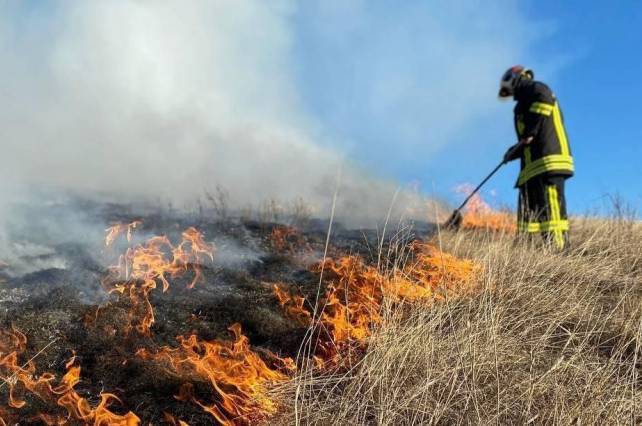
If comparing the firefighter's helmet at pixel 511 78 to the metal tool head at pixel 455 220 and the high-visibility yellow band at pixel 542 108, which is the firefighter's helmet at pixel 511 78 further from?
the metal tool head at pixel 455 220

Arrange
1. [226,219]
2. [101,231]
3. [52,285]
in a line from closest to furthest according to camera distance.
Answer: [52,285] → [101,231] → [226,219]

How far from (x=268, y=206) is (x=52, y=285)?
4.65 meters

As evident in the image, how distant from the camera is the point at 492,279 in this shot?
378 cm

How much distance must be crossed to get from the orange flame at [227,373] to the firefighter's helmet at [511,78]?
515cm

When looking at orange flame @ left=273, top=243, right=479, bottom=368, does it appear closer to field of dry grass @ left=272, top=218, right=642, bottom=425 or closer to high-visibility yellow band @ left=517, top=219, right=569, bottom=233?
field of dry grass @ left=272, top=218, right=642, bottom=425

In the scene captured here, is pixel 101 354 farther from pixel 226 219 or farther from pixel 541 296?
pixel 226 219

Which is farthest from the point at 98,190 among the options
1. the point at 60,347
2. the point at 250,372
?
the point at 250,372

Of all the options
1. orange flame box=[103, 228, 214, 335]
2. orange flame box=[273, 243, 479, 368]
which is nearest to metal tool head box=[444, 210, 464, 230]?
orange flame box=[273, 243, 479, 368]

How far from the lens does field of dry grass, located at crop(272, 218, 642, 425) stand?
2.44 meters

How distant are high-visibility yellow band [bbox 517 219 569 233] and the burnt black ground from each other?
1.81 meters

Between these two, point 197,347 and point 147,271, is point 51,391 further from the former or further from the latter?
point 147,271

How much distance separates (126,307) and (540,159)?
4.95m

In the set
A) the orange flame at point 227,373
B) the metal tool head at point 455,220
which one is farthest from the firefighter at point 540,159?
the orange flame at point 227,373

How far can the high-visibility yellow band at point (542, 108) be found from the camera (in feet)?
21.1
